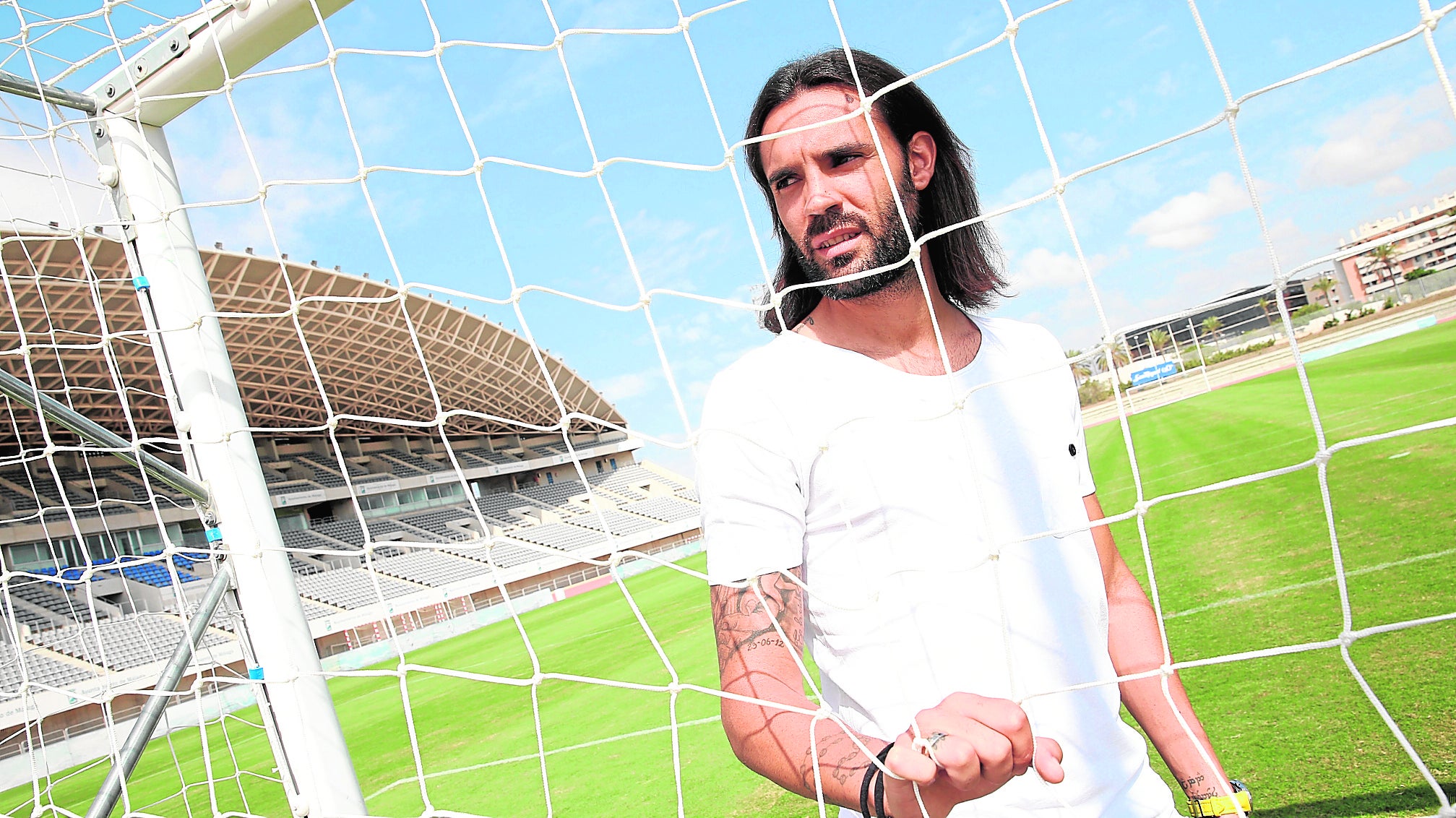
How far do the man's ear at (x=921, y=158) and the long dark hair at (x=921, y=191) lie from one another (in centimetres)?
1

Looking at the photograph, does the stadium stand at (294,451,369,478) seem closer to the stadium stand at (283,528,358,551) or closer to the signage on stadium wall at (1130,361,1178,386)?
the stadium stand at (283,528,358,551)

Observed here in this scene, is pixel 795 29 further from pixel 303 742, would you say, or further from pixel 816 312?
pixel 303 742

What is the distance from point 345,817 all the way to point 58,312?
665 inches

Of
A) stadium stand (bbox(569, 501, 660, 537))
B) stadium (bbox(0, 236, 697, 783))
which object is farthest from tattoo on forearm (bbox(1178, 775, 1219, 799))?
stadium stand (bbox(569, 501, 660, 537))

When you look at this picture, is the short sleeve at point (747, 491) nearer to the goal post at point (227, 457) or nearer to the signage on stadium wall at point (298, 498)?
the goal post at point (227, 457)

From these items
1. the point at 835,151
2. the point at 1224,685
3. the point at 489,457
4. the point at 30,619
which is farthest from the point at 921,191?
the point at 489,457

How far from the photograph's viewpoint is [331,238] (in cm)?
234

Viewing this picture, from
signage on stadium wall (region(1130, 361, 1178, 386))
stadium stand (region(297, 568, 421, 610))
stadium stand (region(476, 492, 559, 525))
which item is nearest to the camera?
stadium stand (region(297, 568, 421, 610))

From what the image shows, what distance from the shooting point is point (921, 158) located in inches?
56.2

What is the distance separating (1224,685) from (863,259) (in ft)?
8.19

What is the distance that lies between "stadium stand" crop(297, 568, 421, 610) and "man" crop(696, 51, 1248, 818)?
19.2 meters

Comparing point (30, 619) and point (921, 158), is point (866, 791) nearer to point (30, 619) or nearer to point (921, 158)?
point (921, 158)

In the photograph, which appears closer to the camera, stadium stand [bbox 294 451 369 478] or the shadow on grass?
the shadow on grass

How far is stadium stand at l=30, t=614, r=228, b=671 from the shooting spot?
14438mm
